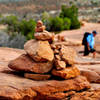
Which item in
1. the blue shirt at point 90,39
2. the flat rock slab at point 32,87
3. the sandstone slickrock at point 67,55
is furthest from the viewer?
the blue shirt at point 90,39

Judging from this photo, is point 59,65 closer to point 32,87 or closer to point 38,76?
point 38,76

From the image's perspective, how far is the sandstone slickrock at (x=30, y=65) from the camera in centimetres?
589

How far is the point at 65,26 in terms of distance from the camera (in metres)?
27.6

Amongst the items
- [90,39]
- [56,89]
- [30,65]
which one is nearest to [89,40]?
[90,39]

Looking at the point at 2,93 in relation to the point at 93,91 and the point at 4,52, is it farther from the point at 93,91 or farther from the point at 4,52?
the point at 4,52

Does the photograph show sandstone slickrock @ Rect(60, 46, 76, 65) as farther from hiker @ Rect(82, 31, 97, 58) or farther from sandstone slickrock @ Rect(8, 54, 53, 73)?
hiker @ Rect(82, 31, 97, 58)

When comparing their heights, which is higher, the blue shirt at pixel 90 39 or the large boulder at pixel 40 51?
the large boulder at pixel 40 51

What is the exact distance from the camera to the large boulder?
586cm

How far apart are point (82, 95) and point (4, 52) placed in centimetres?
416

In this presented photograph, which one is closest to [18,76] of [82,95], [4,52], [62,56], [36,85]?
[36,85]

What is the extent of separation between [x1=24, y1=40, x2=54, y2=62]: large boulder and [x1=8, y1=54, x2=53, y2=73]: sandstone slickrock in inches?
4.9

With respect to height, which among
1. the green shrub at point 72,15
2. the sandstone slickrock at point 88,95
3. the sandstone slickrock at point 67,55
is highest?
the green shrub at point 72,15

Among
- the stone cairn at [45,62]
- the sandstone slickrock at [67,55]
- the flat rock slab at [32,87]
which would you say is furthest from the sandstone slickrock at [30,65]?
the sandstone slickrock at [67,55]

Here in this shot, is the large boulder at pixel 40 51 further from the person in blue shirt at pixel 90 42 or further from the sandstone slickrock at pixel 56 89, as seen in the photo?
the person in blue shirt at pixel 90 42
